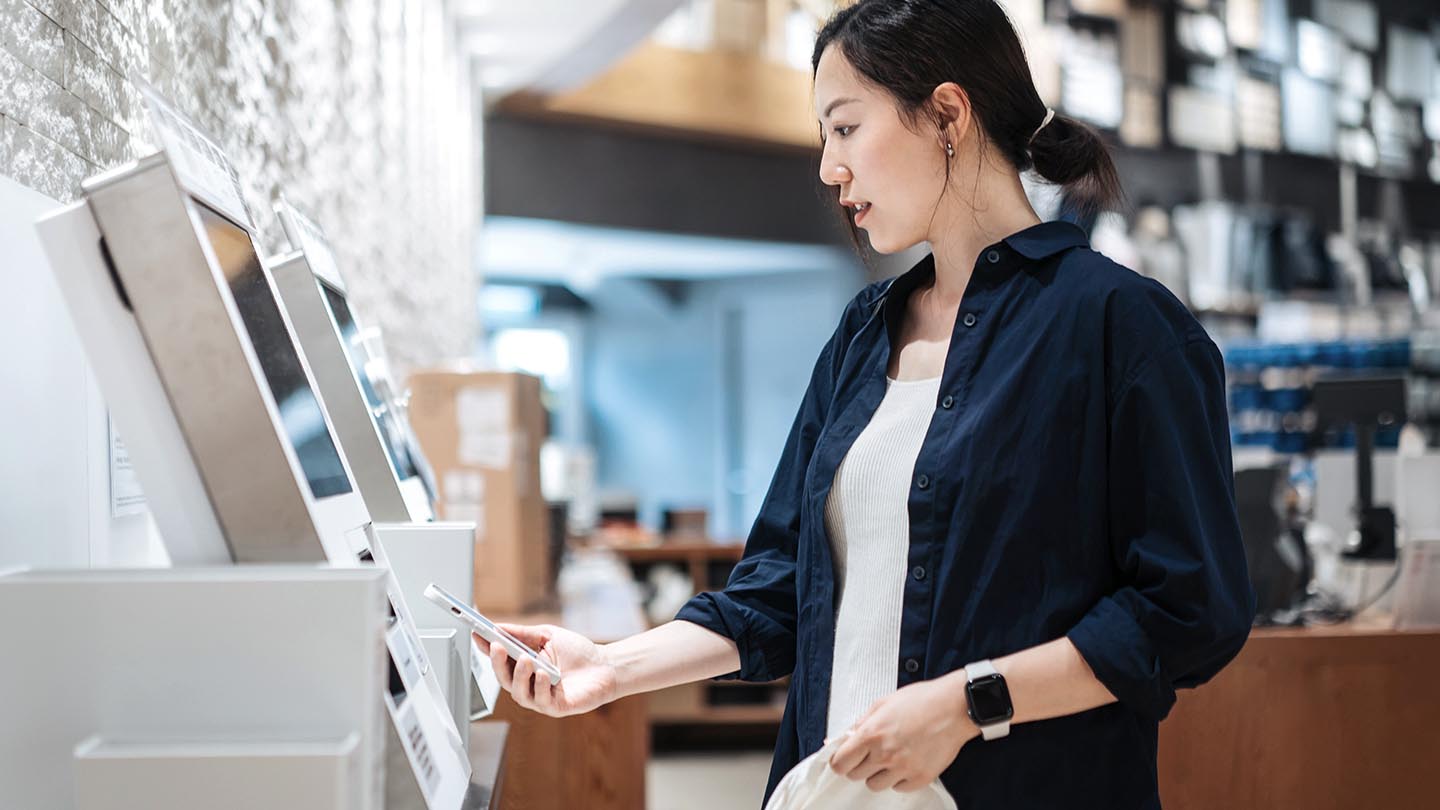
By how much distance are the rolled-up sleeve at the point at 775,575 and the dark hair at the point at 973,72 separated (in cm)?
27

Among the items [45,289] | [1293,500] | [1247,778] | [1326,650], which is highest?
[45,289]

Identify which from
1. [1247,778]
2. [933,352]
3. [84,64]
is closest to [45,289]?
[84,64]

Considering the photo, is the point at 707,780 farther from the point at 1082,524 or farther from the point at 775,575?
the point at 1082,524

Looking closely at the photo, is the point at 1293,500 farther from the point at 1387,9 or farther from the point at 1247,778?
the point at 1387,9

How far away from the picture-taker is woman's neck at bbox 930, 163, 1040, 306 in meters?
1.27

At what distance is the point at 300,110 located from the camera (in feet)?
8.05

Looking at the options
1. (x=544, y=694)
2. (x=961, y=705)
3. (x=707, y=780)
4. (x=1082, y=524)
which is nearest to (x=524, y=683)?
(x=544, y=694)

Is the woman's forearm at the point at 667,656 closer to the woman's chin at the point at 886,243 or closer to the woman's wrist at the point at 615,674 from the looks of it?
the woman's wrist at the point at 615,674

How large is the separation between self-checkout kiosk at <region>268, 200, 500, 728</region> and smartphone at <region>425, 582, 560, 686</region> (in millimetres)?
179

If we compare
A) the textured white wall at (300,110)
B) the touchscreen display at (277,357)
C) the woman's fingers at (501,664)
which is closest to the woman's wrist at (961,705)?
the woman's fingers at (501,664)

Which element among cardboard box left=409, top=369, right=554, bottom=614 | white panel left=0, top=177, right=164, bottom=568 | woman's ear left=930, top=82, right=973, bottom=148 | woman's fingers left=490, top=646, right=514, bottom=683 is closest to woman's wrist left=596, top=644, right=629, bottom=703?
woman's fingers left=490, top=646, right=514, bottom=683

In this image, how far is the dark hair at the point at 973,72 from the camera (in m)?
1.24

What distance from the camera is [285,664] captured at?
2.56 feet

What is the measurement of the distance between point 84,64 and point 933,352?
96 centimetres
